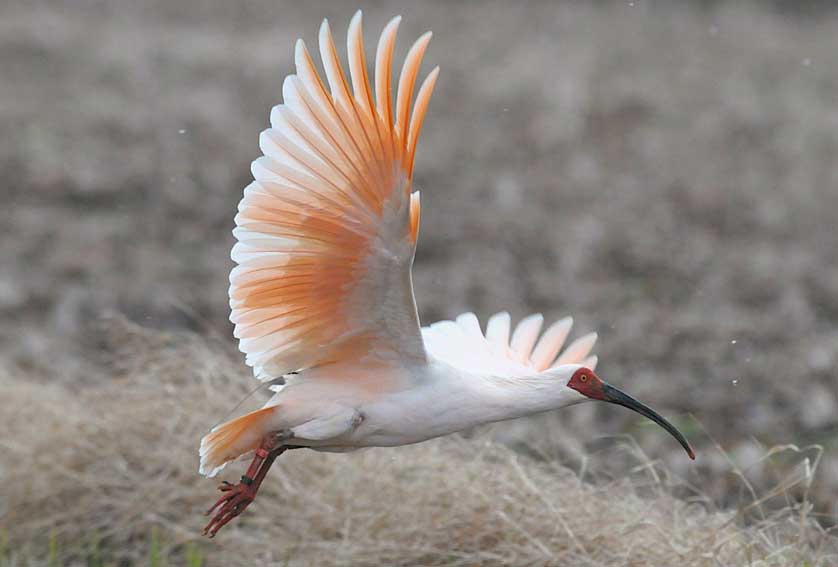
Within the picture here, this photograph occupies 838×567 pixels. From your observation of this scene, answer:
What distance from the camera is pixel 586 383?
144 inches

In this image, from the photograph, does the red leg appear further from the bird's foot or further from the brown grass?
the brown grass

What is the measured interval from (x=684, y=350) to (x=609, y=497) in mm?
2715

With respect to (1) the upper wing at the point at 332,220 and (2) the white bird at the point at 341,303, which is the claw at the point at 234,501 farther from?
(1) the upper wing at the point at 332,220

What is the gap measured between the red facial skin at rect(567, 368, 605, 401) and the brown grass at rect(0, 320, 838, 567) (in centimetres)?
65

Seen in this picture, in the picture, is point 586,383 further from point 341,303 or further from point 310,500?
point 310,500

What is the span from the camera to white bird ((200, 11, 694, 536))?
→ 3328 millimetres

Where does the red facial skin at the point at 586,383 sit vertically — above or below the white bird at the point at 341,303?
below

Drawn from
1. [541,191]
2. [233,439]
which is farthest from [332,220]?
[541,191]

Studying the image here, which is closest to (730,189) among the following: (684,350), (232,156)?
(684,350)

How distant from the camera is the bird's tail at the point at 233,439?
3701mm

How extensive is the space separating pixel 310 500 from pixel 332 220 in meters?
1.78

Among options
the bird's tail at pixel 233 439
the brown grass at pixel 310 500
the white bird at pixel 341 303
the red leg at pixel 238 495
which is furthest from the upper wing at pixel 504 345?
the red leg at pixel 238 495

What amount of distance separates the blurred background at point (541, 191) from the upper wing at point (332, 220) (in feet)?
5.61

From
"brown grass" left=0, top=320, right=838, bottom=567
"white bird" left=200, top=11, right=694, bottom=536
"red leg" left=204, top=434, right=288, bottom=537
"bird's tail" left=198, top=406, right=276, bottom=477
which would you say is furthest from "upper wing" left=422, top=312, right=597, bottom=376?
"red leg" left=204, top=434, right=288, bottom=537
